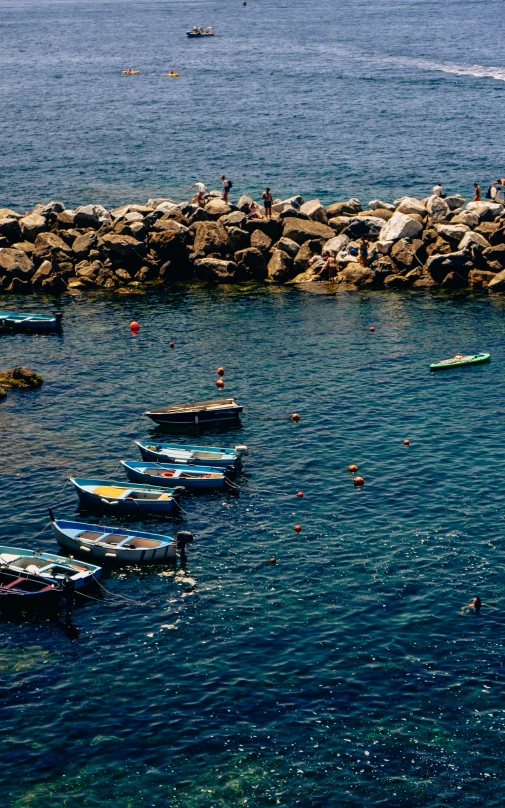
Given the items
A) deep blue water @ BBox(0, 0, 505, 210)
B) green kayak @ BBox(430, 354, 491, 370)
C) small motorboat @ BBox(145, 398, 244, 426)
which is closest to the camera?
small motorboat @ BBox(145, 398, 244, 426)

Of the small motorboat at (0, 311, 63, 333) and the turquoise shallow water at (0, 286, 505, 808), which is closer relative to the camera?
the turquoise shallow water at (0, 286, 505, 808)

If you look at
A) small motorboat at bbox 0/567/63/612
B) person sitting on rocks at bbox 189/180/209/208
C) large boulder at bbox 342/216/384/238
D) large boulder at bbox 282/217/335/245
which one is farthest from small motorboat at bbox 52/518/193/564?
person sitting on rocks at bbox 189/180/209/208

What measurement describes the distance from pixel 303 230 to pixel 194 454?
139 feet

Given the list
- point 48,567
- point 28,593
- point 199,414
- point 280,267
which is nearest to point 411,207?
point 280,267

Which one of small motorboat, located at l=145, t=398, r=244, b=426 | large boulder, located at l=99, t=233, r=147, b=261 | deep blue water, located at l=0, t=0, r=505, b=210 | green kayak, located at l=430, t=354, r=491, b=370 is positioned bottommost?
small motorboat, located at l=145, t=398, r=244, b=426

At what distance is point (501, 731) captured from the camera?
45.7 meters

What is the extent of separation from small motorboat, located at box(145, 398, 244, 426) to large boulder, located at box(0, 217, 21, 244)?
140 feet

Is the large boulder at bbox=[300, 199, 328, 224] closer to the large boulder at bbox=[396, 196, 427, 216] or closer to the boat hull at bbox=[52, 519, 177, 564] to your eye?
the large boulder at bbox=[396, 196, 427, 216]

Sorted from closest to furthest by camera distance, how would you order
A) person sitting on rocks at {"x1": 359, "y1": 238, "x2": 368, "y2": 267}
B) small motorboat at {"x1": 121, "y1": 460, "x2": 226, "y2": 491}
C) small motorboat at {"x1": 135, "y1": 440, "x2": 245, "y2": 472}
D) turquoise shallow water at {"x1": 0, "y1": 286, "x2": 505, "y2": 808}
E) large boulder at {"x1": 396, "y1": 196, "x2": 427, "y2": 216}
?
turquoise shallow water at {"x1": 0, "y1": 286, "x2": 505, "y2": 808} → small motorboat at {"x1": 121, "y1": 460, "x2": 226, "y2": 491} → small motorboat at {"x1": 135, "y1": 440, "x2": 245, "y2": 472} → person sitting on rocks at {"x1": 359, "y1": 238, "x2": 368, "y2": 267} → large boulder at {"x1": 396, "y1": 196, "x2": 427, "y2": 216}

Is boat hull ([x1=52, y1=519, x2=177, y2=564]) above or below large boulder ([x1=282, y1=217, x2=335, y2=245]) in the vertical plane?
below

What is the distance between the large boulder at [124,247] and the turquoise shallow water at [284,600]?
17.3 metres

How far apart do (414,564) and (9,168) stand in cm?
11085

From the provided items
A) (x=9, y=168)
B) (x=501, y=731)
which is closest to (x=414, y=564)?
(x=501, y=731)

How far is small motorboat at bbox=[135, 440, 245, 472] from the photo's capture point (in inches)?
2724
